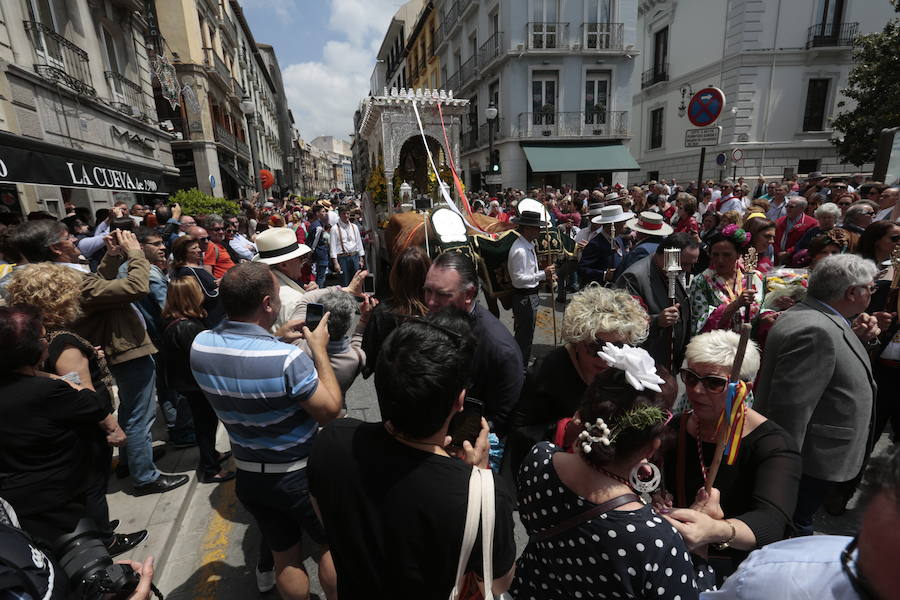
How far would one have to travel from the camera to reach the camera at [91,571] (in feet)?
4.64

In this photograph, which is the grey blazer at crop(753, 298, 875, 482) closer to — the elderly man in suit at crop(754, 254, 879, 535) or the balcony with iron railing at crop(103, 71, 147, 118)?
the elderly man in suit at crop(754, 254, 879, 535)

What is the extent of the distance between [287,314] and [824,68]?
27471 millimetres

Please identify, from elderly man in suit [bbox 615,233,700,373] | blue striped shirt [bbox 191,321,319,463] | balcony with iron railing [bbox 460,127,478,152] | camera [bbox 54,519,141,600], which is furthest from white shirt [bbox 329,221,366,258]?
balcony with iron railing [bbox 460,127,478,152]

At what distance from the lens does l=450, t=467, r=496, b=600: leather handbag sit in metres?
1.16

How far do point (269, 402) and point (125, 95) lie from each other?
1546 centimetres

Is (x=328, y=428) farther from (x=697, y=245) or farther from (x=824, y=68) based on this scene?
(x=824, y=68)

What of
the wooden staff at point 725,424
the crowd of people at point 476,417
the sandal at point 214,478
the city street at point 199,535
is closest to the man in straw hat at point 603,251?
the crowd of people at point 476,417

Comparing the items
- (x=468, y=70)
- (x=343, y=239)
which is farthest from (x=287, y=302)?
(x=468, y=70)

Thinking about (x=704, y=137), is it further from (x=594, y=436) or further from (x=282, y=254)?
(x=594, y=436)

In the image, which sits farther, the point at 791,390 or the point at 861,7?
the point at 861,7

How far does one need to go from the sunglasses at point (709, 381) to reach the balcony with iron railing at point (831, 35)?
26.2 m

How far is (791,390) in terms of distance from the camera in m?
2.12

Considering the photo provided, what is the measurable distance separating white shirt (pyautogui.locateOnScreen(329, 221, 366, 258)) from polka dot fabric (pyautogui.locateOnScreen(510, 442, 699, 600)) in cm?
749

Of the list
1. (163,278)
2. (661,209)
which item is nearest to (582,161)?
(661,209)
